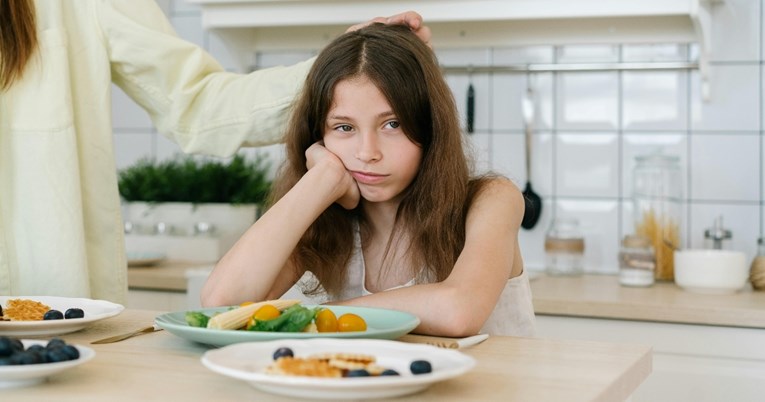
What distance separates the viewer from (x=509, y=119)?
2666 millimetres

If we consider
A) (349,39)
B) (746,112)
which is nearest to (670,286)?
→ (746,112)

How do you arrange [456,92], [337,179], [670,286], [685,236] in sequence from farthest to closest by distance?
[456,92] < [685,236] < [670,286] < [337,179]

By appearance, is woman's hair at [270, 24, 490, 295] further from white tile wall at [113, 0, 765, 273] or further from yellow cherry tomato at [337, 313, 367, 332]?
white tile wall at [113, 0, 765, 273]

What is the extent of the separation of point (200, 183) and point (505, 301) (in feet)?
4.70

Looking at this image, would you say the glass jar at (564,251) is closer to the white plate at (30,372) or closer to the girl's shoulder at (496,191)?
the girl's shoulder at (496,191)

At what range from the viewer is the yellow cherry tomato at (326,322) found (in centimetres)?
103

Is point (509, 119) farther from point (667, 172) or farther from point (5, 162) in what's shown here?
point (5, 162)

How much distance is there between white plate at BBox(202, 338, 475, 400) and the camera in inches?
29.8

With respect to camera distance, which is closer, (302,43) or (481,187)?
(481,187)

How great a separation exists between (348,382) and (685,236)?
1.94 metres

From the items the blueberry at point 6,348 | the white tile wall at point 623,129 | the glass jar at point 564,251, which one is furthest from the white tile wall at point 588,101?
the blueberry at point 6,348

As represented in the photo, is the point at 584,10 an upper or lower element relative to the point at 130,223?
upper

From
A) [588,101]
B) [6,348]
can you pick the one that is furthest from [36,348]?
[588,101]

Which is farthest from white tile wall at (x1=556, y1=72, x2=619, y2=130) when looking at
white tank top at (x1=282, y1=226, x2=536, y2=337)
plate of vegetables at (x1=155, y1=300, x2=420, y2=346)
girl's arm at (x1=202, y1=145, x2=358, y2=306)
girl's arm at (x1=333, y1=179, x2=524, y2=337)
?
plate of vegetables at (x1=155, y1=300, x2=420, y2=346)
